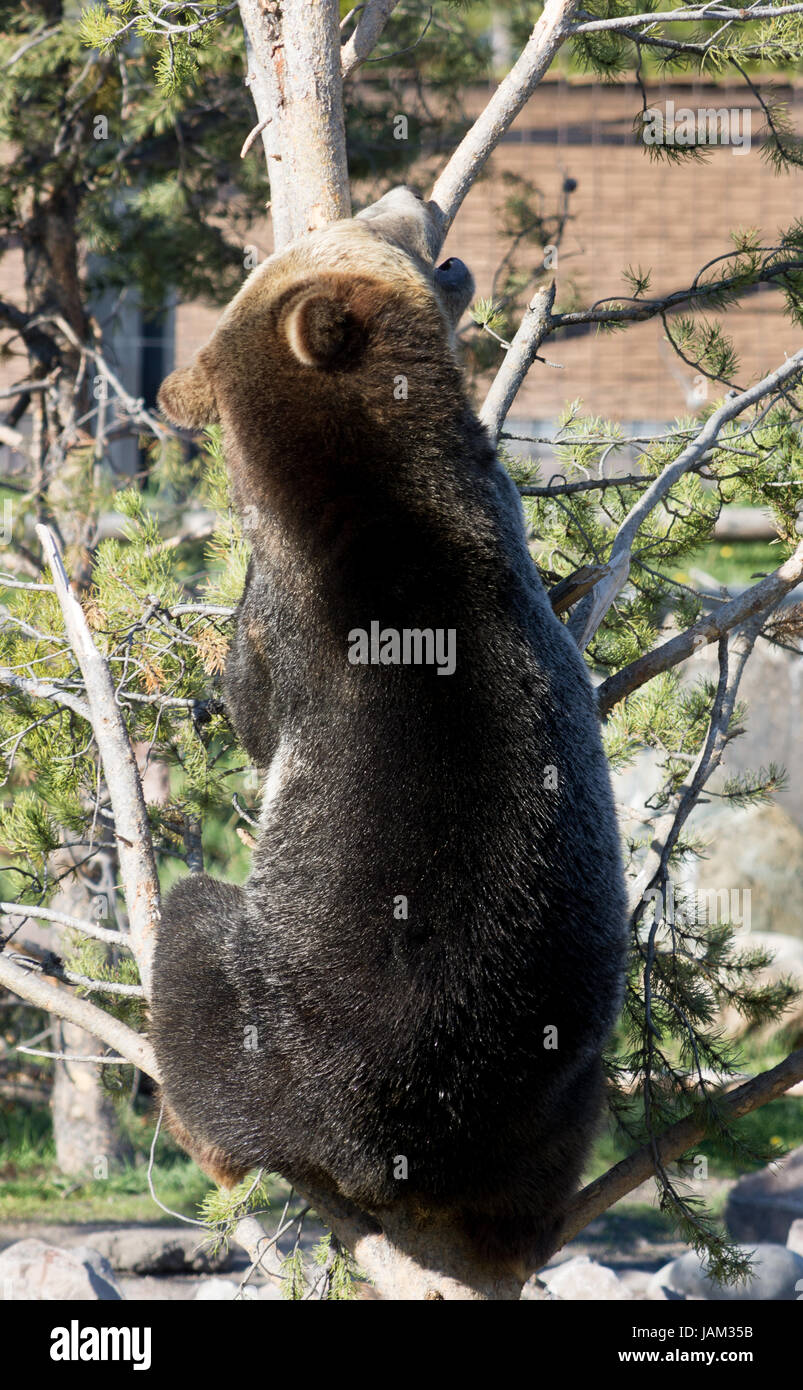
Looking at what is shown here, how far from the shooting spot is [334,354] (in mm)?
2875

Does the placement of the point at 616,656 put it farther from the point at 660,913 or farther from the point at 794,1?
the point at 794,1

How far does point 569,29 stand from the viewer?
313 centimetres

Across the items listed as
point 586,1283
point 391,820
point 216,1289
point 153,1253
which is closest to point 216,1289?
point 216,1289

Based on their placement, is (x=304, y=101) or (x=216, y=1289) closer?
(x=304, y=101)

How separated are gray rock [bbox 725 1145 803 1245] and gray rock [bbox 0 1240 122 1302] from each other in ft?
10.7

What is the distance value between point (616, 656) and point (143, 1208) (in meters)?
4.56

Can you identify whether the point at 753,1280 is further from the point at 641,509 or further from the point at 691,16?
the point at 691,16

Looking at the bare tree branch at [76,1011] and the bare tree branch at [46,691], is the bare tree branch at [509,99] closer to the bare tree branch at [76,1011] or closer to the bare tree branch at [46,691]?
the bare tree branch at [46,691]

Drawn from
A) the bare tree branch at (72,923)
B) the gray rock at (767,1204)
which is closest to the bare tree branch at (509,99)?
the bare tree branch at (72,923)

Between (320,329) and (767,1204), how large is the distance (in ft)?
17.5

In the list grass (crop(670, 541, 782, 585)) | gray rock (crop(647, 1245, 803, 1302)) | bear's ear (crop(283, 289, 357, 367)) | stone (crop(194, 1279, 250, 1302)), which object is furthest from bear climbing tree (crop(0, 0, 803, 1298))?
grass (crop(670, 541, 782, 585))

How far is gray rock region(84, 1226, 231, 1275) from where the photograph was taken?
19.7 ft

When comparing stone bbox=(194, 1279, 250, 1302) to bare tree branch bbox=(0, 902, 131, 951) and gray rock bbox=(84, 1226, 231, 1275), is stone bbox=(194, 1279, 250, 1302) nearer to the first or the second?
gray rock bbox=(84, 1226, 231, 1275)

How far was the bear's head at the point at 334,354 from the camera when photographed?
9.37 feet
